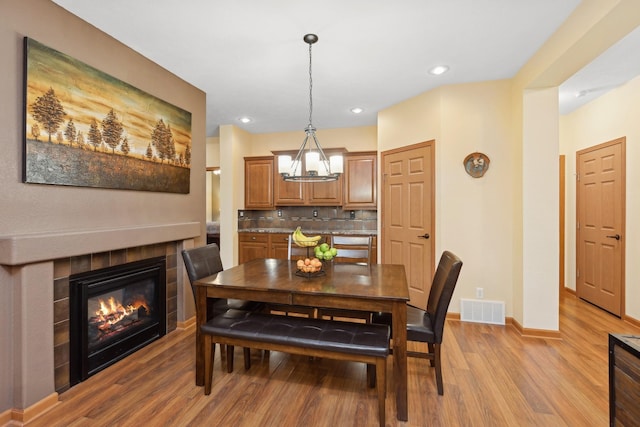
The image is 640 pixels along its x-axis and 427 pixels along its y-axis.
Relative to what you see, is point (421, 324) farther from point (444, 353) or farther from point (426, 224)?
point (426, 224)

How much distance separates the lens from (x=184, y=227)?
122 inches

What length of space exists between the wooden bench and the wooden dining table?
13cm

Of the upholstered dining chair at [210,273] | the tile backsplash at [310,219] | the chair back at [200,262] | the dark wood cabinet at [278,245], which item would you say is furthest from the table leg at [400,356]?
the tile backsplash at [310,219]

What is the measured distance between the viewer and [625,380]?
1.35 metres

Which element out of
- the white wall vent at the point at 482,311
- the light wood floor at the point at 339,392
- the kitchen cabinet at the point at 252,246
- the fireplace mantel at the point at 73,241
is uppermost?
the fireplace mantel at the point at 73,241

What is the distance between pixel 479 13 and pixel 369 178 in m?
2.75

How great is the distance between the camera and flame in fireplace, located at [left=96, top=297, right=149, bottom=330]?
7.97ft

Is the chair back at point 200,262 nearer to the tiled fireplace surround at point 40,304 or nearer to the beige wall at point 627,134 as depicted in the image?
the tiled fireplace surround at point 40,304

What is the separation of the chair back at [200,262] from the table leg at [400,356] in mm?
1402

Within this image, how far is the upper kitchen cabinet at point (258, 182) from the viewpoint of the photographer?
518 cm

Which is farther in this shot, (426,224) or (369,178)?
(369,178)

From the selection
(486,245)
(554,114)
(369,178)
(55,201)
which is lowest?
(486,245)

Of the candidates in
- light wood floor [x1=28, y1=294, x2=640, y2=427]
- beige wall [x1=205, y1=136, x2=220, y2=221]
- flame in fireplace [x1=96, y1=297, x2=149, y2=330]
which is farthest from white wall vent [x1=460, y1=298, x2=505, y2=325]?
beige wall [x1=205, y1=136, x2=220, y2=221]

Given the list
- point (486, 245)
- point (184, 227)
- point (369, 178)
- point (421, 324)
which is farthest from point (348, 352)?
point (369, 178)
